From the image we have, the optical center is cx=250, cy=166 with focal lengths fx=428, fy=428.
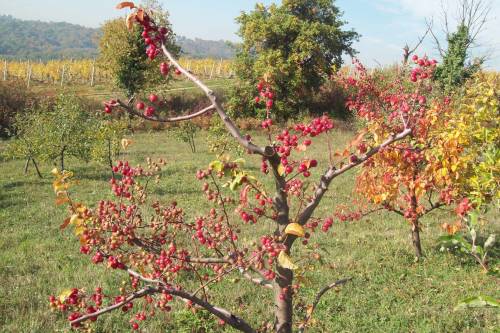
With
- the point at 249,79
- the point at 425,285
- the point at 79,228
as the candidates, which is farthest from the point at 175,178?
the point at 249,79

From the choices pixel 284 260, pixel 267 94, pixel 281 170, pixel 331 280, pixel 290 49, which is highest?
pixel 290 49

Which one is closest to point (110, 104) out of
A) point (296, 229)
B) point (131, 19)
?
point (131, 19)

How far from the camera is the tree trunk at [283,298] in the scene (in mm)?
2730

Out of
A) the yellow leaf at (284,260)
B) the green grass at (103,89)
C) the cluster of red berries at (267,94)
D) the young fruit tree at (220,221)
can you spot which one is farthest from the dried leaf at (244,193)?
the green grass at (103,89)

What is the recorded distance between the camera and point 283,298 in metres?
2.75

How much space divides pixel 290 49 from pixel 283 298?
36.7 metres

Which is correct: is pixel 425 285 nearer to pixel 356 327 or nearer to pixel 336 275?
pixel 336 275

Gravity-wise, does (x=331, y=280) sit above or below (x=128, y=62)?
below

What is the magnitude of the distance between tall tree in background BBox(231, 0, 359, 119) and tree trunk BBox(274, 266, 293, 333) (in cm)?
3323

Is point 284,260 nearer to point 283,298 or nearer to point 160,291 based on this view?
point 283,298

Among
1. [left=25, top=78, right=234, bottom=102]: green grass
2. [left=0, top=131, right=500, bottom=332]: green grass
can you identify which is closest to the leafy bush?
[left=0, top=131, right=500, bottom=332]: green grass

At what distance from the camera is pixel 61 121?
18.3 meters

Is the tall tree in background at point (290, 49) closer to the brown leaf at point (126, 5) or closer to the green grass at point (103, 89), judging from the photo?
the green grass at point (103, 89)

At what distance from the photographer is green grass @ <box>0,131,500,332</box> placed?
675 cm
